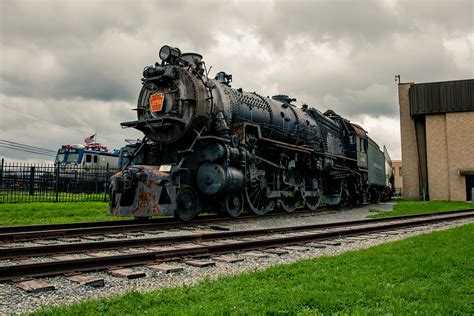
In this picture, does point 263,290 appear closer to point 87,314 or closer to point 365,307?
point 365,307

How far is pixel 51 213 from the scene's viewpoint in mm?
14984

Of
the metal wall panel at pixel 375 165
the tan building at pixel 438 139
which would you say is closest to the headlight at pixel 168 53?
the metal wall panel at pixel 375 165

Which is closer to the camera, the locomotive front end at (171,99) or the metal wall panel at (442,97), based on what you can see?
the locomotive front end at (171,99)

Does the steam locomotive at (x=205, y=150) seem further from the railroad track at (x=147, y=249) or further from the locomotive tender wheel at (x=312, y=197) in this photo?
the railroad track at (x=147, y=249)

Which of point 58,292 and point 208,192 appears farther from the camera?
point 208,192

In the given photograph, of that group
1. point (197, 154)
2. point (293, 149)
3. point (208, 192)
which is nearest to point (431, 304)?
point (208, 192)

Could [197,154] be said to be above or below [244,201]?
above

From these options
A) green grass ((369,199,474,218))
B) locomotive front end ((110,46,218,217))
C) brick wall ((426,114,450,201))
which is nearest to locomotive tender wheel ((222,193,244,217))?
locomotive front end ((110,46,218,217))

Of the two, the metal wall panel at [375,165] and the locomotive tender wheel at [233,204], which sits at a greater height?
the metal wall panel at [375,165]

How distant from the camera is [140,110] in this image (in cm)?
1295

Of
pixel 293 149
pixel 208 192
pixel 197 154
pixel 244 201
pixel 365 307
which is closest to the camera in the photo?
pixel 365 307

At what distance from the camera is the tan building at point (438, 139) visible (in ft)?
108

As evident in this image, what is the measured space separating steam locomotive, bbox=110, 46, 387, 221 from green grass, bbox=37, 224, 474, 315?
574 centimetres

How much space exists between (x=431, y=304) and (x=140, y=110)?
10643mm
